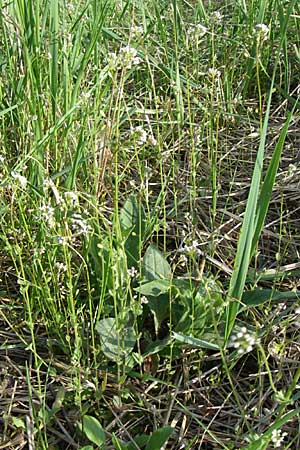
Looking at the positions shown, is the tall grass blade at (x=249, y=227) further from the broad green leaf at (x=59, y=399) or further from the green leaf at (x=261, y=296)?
the broad green leaf at (x=59, y=399)

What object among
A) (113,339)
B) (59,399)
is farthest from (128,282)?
(59,399)

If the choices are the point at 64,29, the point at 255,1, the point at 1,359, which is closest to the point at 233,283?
the point at 1,359

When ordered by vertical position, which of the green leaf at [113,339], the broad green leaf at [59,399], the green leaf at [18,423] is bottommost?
the green leaf at [18,423]

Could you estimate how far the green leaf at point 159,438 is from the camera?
3.92 ft

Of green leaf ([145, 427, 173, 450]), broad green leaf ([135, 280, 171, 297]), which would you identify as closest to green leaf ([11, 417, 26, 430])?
green leaf ([145, 427, 173, 450])

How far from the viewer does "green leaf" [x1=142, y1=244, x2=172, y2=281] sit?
1490mm

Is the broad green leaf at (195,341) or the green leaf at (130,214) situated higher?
the green leaf at (130,214)

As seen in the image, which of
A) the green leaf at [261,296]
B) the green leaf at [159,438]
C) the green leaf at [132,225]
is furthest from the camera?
the green leaf at [132,225]

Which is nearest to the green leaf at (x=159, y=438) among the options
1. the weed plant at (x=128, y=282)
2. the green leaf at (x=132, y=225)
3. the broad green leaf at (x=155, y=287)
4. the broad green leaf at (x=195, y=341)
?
the weed plant at (x=128, y=282)

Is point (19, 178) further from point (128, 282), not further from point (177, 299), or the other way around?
point (177, 299)

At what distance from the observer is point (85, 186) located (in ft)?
5.69

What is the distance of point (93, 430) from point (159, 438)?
0.13m

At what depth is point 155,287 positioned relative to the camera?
1.43 metres

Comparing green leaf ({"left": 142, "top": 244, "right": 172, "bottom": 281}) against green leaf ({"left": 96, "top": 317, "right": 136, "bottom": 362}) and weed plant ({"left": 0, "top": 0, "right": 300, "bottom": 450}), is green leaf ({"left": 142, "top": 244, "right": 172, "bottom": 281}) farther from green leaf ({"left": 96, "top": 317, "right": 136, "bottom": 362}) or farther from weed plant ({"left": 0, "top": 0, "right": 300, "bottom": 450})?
green leaf ({"left": 96, "top": 317, "right": 136, "bottom": 362})
